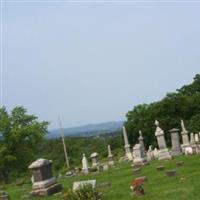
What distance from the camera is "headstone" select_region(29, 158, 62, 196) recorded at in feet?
67.4

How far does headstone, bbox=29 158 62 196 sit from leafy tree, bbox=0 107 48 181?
71.3ft

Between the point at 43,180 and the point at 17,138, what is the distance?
77.0 ft

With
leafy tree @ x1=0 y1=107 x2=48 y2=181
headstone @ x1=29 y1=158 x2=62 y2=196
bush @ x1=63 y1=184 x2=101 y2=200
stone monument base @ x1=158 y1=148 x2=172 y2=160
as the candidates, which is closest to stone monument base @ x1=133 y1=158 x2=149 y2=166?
stone monument base @ x1=158 y1=148 x2=172 y2=160

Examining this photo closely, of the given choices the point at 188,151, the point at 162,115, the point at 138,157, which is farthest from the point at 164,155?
the point at 162,115

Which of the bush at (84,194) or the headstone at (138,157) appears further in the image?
the headstone at (138,157)

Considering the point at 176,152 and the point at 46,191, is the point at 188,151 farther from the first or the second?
the point at 46,191

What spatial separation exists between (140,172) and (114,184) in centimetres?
364

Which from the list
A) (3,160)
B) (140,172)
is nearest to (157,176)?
(140,172)

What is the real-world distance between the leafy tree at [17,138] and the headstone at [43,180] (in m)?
21.7

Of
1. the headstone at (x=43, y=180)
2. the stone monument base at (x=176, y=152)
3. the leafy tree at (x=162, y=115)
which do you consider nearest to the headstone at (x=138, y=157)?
the stone monument base at (x=176, y=152)

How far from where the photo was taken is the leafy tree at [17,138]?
43884mm

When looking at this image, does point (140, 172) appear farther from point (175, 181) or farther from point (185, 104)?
point (185, 104)

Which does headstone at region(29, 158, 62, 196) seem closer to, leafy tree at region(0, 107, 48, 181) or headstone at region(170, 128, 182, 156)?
headstone at region(170, 128, 182, 156)

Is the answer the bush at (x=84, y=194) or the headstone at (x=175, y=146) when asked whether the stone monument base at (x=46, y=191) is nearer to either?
the bush at (x=84, y=194)
